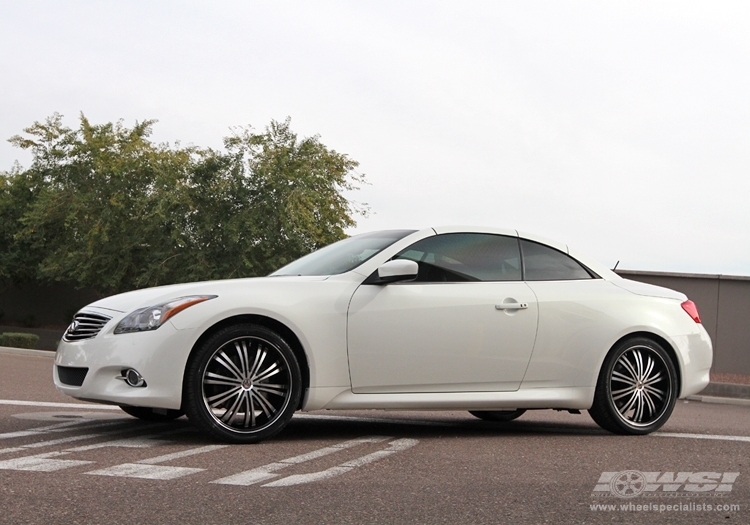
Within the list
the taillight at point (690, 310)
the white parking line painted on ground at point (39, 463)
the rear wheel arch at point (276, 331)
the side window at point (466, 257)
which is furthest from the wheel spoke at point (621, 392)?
the white parking line painted on ground at point (39, 463)

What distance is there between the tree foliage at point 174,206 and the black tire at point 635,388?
88.7 feet

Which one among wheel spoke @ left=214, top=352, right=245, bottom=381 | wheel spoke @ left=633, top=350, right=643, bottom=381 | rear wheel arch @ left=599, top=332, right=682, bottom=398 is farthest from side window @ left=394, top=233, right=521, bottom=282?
wheel spoke @ left=214, top=352, right=245, bottom=381

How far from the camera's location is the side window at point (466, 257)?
750 cm

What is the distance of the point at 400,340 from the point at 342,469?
4.89 ft

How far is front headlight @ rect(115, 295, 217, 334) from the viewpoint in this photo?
661cm

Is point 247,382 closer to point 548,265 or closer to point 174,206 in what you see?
point 548,265

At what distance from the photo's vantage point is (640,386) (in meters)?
8.02

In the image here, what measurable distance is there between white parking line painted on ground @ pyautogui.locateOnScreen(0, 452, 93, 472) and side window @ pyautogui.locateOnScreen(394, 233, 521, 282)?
9.27 ft

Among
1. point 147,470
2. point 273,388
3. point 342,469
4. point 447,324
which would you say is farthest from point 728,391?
point 147,470

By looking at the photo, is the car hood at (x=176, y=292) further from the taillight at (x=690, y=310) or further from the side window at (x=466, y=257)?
the taillight at (x=690, y=310)

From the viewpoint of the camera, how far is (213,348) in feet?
21.7

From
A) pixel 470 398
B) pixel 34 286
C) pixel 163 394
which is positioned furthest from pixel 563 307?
pixel 34 286

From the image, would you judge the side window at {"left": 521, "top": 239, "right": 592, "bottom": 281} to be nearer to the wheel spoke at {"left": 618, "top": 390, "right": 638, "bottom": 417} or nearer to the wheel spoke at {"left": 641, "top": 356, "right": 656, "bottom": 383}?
the wheel spoke at {"left": 641, "top": 356, "right": 656, "bottom": 383}

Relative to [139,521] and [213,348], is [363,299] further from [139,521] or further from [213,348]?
[139,521]
